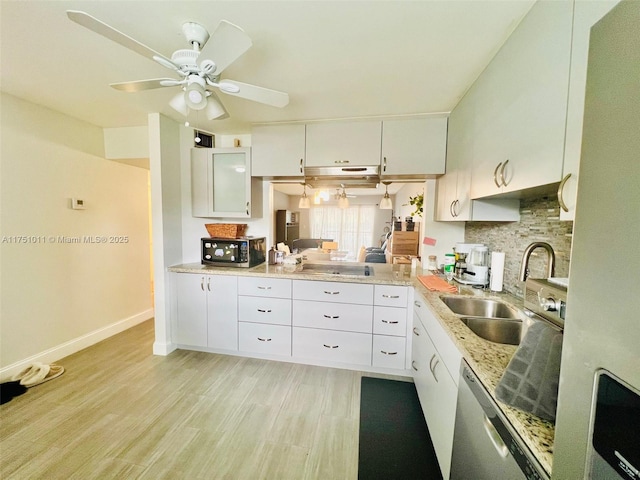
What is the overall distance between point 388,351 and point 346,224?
576 cm

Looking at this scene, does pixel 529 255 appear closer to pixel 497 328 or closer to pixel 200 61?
pixel 497 328

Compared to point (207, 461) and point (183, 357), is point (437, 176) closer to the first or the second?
point (207, 461)

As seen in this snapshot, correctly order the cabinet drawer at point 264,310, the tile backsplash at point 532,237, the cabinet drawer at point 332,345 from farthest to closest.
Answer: the cabinet drawer at point 264,310 → the cabinet drawer at point 332,345 → the tile backsplash at point 532,237

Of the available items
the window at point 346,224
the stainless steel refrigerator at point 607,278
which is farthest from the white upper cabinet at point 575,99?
the window at point 346,224

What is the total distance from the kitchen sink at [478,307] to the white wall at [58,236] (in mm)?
3450

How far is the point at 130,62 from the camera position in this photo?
155cm

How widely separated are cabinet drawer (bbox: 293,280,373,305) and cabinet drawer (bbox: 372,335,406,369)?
0.35m

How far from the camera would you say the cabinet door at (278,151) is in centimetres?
238

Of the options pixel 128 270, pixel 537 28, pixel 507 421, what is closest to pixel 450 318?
pixel 507 421

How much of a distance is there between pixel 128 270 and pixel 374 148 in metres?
3.30

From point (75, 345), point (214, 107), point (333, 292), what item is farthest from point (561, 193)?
point (75, 345)

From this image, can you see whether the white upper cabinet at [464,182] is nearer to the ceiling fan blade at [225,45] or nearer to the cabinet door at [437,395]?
the cabinet door at [437,395]

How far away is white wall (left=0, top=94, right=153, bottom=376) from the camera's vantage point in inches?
80.7

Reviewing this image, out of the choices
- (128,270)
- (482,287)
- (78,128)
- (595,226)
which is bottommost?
(128,270)
